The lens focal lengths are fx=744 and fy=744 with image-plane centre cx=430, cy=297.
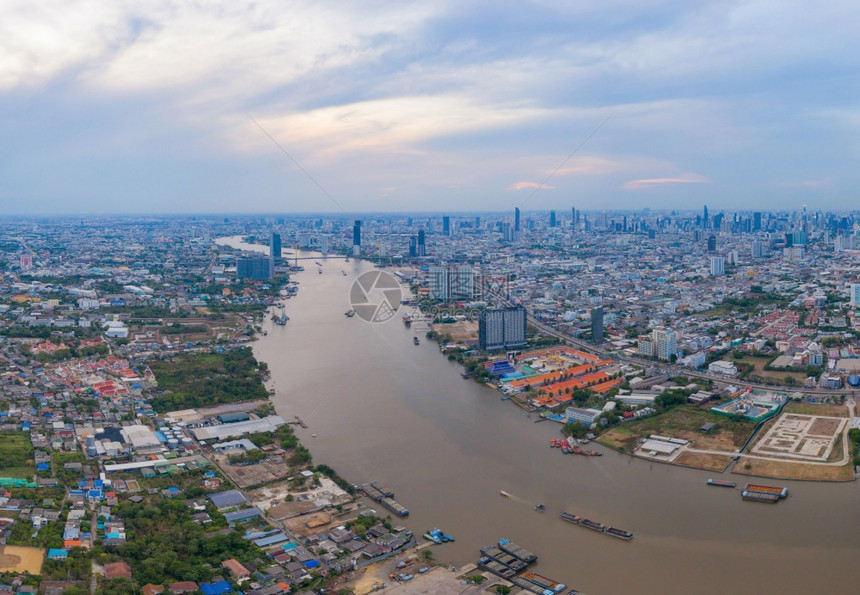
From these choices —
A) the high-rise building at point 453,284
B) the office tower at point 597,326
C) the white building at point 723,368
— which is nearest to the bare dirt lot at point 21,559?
the white building at point 723,368

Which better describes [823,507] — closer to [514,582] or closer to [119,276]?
[514,582]

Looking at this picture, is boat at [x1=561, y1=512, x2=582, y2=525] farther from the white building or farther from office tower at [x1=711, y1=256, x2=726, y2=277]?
office tower at [x1=711, y1=256, x2=726, y2=277]

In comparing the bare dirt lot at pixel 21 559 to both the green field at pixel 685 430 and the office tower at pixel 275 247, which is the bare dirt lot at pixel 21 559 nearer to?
the green field at pixel 685 430

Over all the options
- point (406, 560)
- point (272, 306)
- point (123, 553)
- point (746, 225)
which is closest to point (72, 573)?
point (123, 553)

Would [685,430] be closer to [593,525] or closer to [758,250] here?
[593,525]

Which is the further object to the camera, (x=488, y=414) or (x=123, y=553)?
(x=488, y=414)
